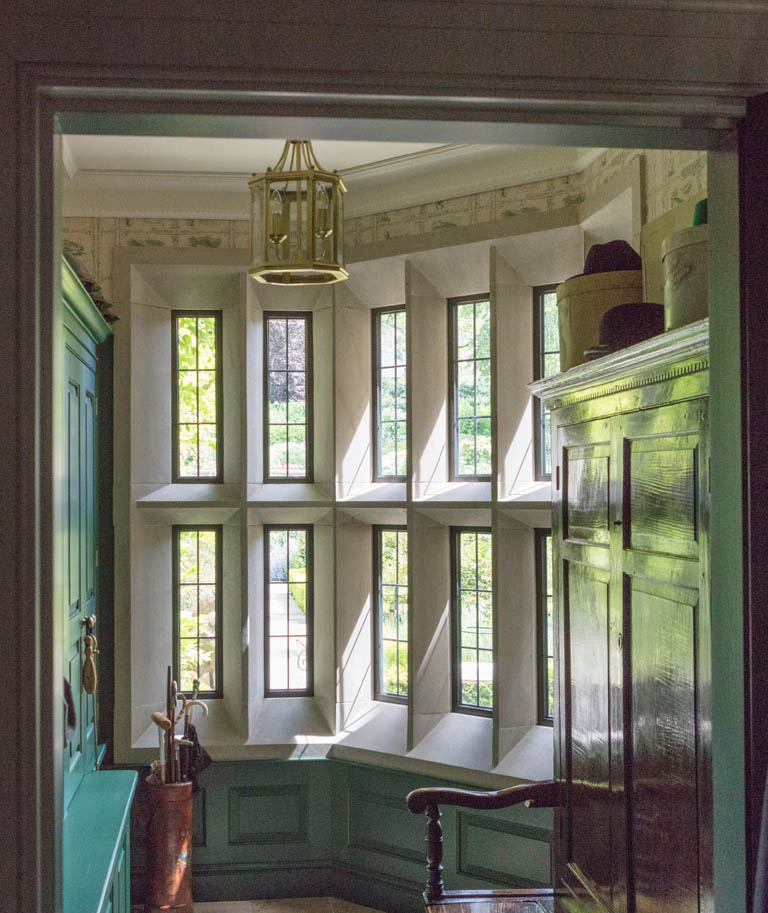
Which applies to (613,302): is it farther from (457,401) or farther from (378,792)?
(378,792)

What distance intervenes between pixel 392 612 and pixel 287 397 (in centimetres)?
134

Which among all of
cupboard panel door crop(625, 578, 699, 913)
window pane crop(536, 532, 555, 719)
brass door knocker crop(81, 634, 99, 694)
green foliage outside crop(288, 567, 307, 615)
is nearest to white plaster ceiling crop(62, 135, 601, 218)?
window pane crop(536, 532, 555, 719)

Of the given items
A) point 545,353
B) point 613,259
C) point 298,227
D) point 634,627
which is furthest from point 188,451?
point 634,627

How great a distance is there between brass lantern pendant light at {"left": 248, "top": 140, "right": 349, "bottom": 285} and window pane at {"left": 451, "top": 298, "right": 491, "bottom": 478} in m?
1.49

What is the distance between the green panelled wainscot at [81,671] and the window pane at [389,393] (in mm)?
1491

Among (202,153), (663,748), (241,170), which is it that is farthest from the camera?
(241,170)

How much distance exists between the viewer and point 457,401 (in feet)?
17.4

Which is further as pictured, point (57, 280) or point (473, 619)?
point (473, 619)

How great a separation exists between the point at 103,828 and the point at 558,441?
2.20 meters

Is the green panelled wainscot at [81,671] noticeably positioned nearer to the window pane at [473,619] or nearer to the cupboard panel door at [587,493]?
the cupboard panel door at [587,493]

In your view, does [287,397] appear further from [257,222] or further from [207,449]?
[257,222]

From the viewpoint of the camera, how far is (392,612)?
5512 mm

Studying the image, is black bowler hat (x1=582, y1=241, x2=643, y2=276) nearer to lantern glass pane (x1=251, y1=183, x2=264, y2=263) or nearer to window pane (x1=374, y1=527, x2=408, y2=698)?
lantern glass pane (x1=251, y1=183, x2=264, y2=263)

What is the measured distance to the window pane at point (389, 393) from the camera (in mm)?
5504
